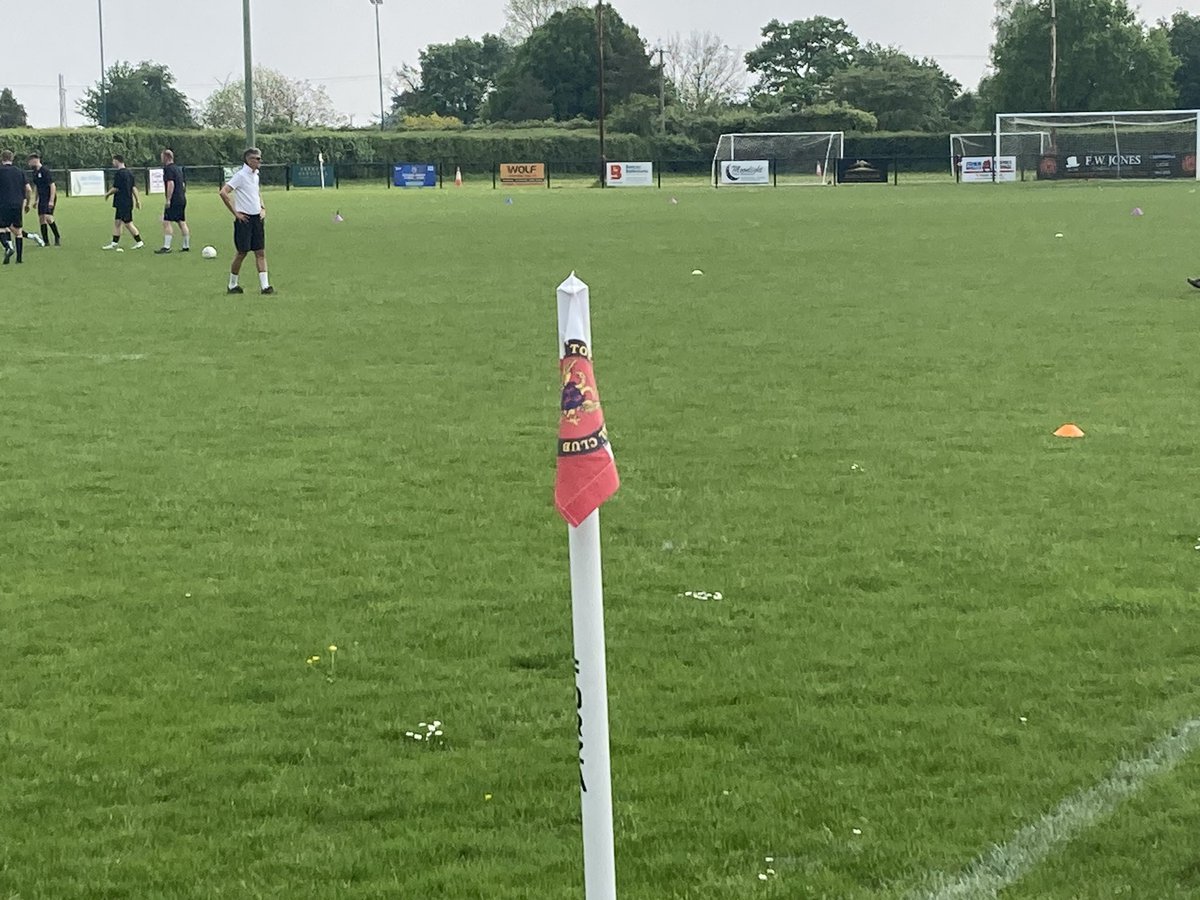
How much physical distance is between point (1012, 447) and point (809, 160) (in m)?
57.7

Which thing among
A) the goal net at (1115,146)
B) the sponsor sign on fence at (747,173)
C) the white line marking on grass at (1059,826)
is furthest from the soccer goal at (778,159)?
the white line marking on grass at (1059,826)

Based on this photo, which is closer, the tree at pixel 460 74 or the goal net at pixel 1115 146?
the goal net at pixel 1115 146

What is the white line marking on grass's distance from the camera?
12.7 feet

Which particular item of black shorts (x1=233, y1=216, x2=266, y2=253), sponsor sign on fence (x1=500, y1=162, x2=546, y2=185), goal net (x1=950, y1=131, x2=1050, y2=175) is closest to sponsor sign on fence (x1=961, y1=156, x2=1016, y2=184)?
goal net (x1=950, y1=131, x2=1050, y2=175)

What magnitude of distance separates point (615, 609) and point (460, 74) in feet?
441

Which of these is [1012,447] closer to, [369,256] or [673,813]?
[673,813]

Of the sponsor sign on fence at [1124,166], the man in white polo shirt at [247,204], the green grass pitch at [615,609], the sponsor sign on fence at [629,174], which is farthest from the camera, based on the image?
the sponsor sign on fence at [629,174]

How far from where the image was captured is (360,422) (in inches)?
419

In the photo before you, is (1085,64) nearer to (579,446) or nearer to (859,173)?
(859,173)

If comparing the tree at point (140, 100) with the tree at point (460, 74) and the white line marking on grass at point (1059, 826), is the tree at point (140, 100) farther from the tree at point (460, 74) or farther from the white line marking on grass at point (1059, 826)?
the white line marking on grass at point (1059, 826)

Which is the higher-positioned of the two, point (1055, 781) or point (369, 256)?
point (369, 256)

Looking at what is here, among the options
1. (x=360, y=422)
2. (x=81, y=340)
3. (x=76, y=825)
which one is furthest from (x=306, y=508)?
(x=81, y=340)

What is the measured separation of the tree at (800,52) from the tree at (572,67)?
19354 mm

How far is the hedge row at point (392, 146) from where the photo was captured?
71.4m
